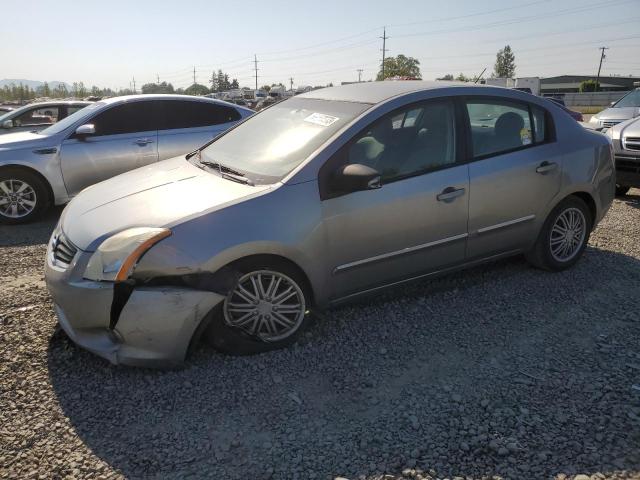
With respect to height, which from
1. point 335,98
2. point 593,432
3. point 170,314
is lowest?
point 593,432

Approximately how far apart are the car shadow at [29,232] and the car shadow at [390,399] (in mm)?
2974

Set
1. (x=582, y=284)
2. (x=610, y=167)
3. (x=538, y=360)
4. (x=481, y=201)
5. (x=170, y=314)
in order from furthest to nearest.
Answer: (x=610, y=167), (x=582, y=284), (x=481, y=201), (x=538, y=360), (x=170, y=314)

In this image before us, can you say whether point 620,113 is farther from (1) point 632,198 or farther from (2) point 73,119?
(2) point 73,119

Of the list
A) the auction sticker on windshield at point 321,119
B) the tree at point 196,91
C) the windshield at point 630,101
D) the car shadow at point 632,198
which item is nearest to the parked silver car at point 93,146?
the auction sticker on windshield at point 321,119

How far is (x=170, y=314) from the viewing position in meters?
2.87

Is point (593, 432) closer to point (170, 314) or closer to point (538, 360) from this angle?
point (538, 360)

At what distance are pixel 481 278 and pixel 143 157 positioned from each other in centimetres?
479

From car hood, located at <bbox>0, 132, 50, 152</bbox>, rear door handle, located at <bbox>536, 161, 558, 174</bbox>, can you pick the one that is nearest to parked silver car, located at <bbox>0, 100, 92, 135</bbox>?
car hood, located at <bbox>0, 132, 50, 152</bbox>

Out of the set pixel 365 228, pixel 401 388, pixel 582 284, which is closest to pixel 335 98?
pixel 365 228

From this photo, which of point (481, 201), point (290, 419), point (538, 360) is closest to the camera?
point (290, 419)

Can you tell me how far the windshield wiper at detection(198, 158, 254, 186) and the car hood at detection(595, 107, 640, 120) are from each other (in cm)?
1015

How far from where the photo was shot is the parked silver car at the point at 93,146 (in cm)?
647

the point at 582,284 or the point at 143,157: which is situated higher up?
the point at 143,157

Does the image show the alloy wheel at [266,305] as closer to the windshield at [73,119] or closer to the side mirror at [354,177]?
the side mirror at [354,177]
